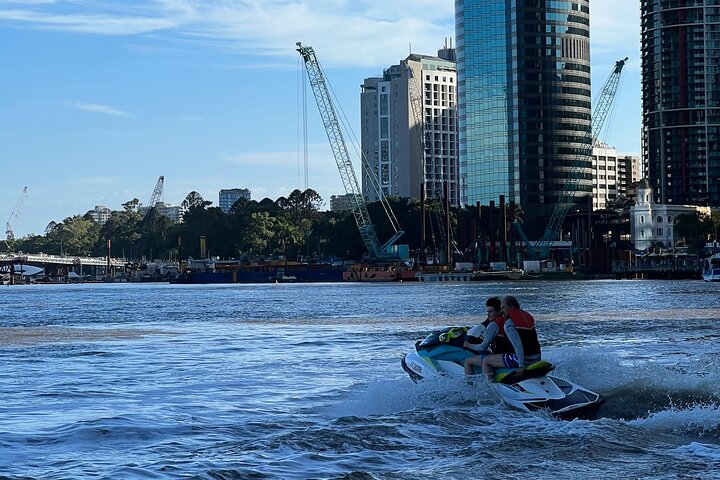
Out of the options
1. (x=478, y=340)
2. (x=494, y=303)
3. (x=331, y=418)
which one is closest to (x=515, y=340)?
(x=494, y=303)

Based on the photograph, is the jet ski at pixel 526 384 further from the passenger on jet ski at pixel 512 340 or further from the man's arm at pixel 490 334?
the man's arm at pixel 490 334

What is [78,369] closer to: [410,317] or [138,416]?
[138,416]

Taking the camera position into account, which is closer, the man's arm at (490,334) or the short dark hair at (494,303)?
the man's arm at (490,334)

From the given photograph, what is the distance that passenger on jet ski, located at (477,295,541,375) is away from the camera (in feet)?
84.8

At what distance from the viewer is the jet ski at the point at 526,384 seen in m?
24.2

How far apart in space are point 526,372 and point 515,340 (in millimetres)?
877

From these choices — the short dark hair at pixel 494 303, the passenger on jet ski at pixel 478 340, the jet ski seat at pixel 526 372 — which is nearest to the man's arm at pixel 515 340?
the jet ski seat at pixel 526 372

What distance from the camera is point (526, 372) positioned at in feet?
82.7

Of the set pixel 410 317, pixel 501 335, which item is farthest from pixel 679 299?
pixel 501 335

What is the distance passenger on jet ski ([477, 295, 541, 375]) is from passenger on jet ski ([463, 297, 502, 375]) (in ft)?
0.89

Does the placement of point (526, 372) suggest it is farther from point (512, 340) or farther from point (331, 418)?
point (331, 418)

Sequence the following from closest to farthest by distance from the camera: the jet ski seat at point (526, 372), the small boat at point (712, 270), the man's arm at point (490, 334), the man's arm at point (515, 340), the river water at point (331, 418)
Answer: the river water at point (331, 418) < the jet ski seat at point (526, 372) < the man's arm at point (515, 340) < the man's arm at point (490, 334) < the small boat at point (712, 270)

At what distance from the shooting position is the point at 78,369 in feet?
130

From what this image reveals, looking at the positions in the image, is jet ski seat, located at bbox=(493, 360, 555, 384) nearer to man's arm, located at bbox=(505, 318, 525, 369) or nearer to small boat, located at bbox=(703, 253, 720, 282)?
man's arm, located at bbox=(505, 318, 525, 369)
